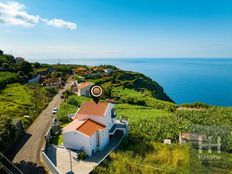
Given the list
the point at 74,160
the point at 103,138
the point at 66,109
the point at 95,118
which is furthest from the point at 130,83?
the point at 74,160

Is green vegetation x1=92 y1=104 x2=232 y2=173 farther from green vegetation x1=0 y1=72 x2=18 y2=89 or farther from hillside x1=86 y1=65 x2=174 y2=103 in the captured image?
hillside x1=86 y1=65 x2=174 y2=103

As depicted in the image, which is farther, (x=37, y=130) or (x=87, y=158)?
(x=37, y=130)

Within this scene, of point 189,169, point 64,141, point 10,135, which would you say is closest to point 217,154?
point 189,169

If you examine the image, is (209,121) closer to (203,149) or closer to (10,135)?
(203,149)

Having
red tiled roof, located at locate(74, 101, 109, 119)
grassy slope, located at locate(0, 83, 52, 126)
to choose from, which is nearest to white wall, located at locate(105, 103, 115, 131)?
red tiled roof, located at locate(74, 101, 109, 119)

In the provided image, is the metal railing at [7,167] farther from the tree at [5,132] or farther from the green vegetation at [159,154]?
the green vegetation at [159,154]

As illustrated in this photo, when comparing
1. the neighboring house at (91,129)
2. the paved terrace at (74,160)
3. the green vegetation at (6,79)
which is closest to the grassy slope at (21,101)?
the green vegetation at (6,79)

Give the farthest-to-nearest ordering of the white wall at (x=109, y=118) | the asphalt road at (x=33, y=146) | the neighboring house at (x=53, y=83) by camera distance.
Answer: the neighboring house at (x=53, y=83) < the white wall at (x=109, y=118) < the asphalt road at (x=33, y=146)

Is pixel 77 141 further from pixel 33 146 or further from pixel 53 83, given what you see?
pixel 53 83
